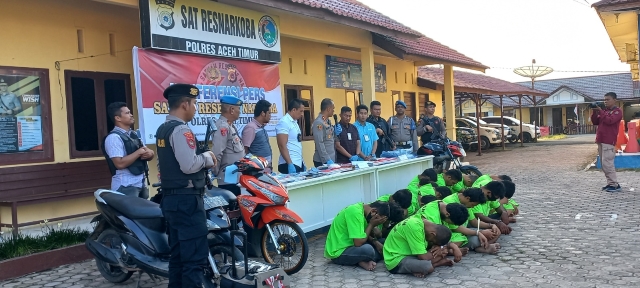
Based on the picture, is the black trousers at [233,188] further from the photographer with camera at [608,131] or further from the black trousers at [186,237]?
the photographer with camera at [608,131]

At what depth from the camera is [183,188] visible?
12.6 ft

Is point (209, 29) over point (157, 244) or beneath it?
over

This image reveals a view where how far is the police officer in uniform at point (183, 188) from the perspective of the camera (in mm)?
3787

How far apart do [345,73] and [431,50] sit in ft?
8.74

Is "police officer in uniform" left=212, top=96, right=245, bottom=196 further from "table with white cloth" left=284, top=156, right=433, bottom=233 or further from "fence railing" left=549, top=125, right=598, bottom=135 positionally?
"fence railing" left=549, top=125, right=598, bottom=135

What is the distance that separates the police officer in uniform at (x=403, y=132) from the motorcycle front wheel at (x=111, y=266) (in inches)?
226

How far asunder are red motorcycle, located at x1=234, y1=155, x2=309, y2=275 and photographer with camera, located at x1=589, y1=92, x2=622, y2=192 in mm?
6915

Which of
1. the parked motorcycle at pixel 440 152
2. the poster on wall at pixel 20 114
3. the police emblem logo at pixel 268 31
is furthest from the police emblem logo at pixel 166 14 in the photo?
the parked motorcycle at pixel 440 152

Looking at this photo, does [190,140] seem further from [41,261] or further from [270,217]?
[41,261]

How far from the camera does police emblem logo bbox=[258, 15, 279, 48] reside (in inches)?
339

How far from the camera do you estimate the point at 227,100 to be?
5.45 m

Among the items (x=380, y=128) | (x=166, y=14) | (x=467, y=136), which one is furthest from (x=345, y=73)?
(x=467, y=136)

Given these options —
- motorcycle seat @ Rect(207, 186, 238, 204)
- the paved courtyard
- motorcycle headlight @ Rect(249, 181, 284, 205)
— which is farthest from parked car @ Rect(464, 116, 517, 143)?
motorcycle seat @ Rect(207, 186, 238, 204)

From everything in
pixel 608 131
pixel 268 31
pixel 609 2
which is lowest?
pixel 608 131
